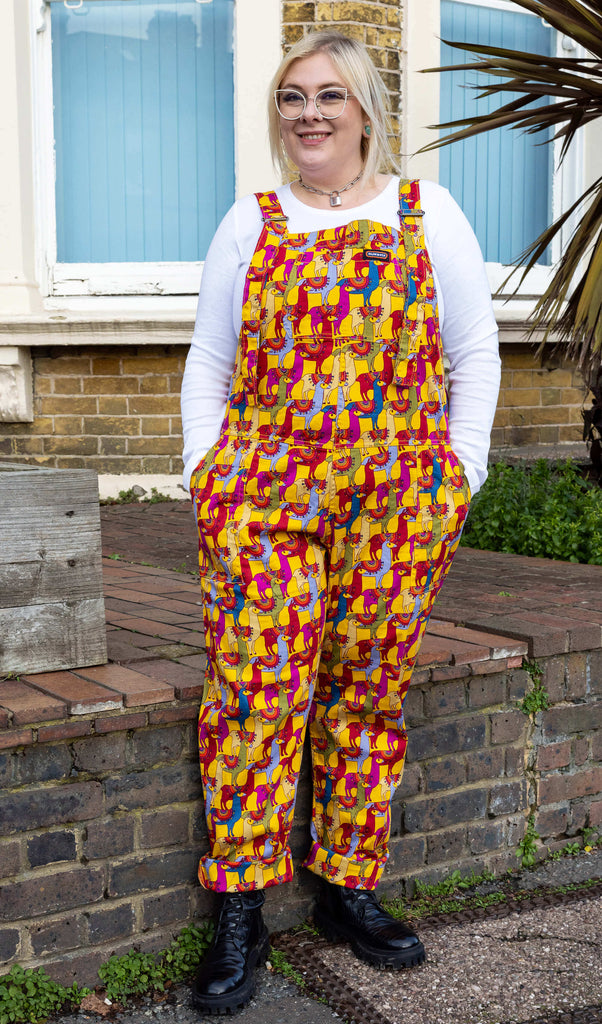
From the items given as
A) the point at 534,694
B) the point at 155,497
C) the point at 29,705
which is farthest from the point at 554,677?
the point at 155,497

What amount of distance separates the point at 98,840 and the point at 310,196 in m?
1.44

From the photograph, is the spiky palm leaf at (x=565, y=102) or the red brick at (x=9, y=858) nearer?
the red brick at (x=9, y=858)

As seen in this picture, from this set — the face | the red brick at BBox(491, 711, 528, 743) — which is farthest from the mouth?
the red brick at BBox(491, 711, 528, 743)

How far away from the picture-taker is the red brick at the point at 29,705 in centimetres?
218

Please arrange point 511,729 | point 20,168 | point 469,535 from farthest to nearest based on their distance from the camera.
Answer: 1. point 20,168
2. point 469,535
3. point 511,729

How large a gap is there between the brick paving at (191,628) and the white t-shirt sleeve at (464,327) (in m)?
0.72

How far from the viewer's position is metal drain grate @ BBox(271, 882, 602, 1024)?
7.35 feet

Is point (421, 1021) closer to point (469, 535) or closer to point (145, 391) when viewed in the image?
point (469, 535)

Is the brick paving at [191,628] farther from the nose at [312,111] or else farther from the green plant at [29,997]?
the nose at [312,111]

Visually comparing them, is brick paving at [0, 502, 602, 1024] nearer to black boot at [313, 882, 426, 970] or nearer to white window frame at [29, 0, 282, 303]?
black boot at [313, 882, 426, 970]

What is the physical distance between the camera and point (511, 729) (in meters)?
2.99

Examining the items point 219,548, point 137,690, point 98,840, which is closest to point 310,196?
point 219,548

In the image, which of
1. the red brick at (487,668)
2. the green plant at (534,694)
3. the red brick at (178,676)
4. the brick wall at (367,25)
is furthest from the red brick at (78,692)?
the brick wall at (367,25)

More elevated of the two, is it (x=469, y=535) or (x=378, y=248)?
(x=378, y=248)
